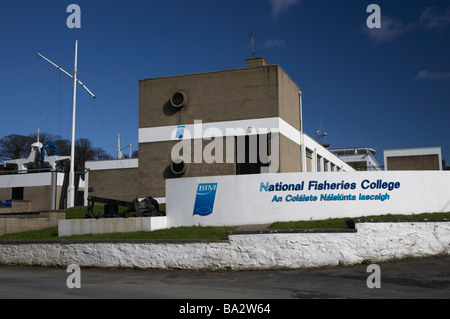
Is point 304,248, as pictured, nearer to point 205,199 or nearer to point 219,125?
point 205,199

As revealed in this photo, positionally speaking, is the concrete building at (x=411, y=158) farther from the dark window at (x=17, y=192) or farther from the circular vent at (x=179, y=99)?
the dark window at (x=17, y=192)

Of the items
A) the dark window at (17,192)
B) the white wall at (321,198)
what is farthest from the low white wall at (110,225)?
the dark window at (17,192)

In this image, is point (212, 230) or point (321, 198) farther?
point (321, 198)

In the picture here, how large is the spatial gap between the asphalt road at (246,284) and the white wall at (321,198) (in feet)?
11.7

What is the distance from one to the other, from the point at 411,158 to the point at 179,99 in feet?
109

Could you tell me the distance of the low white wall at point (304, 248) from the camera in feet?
45.5

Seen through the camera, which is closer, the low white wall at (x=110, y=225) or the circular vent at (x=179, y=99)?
the low white wall at (x=110, y=225)

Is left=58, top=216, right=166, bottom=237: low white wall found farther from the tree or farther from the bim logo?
the tree

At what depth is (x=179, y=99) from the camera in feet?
96.5

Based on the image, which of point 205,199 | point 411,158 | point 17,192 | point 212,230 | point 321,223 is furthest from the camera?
point 411,158

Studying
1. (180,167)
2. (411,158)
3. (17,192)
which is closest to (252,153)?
(180,167)
